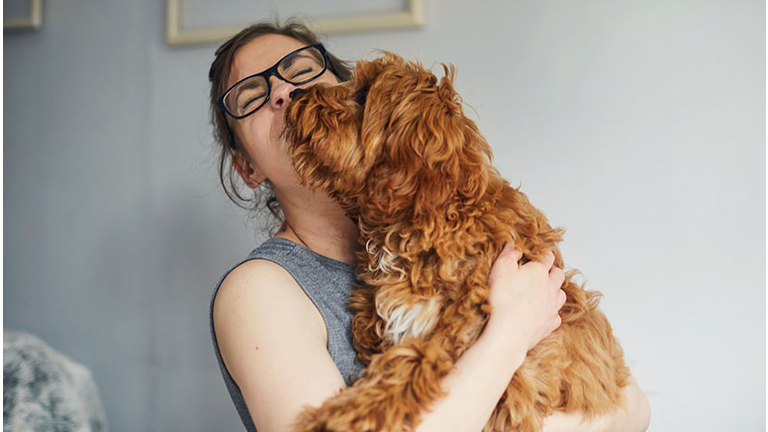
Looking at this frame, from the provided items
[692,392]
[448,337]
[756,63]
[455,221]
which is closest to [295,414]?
[448,337]

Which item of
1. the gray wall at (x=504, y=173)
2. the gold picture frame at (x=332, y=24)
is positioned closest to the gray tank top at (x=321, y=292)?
the gray wall at (x=504, y=173)

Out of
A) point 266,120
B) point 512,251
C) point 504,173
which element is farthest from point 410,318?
point 504,173

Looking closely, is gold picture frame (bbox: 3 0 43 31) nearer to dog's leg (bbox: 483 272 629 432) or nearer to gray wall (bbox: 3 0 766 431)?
gray wall (bbox: 3 0 766 431)

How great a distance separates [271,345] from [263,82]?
75 centimetres

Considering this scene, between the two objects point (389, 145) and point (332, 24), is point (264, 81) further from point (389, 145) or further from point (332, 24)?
point (332, 24)

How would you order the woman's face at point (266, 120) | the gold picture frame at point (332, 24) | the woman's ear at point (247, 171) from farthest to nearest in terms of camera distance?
the gold picture frame at point (332, 24) → the woman's ear at point (247, 171) → the woman's face at point (266, 120)

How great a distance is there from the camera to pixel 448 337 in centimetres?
126

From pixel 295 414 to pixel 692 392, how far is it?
1708 mm

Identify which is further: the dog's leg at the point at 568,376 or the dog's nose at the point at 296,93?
the dog's nose at the point at 296,93

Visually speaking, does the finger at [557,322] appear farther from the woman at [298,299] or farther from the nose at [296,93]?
the nose at [296,93]

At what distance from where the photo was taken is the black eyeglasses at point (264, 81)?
61.8 inches

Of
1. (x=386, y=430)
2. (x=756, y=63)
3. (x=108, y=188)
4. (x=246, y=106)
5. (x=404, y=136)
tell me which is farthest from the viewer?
(x=108, y=188)

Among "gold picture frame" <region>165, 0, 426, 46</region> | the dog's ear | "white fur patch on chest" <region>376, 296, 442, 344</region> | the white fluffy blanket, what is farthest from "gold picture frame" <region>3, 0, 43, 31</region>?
"white fur patch on chest" <region>376, 296, 442, 344</region>

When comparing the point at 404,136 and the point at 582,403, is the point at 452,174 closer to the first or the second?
the point at 404,136
